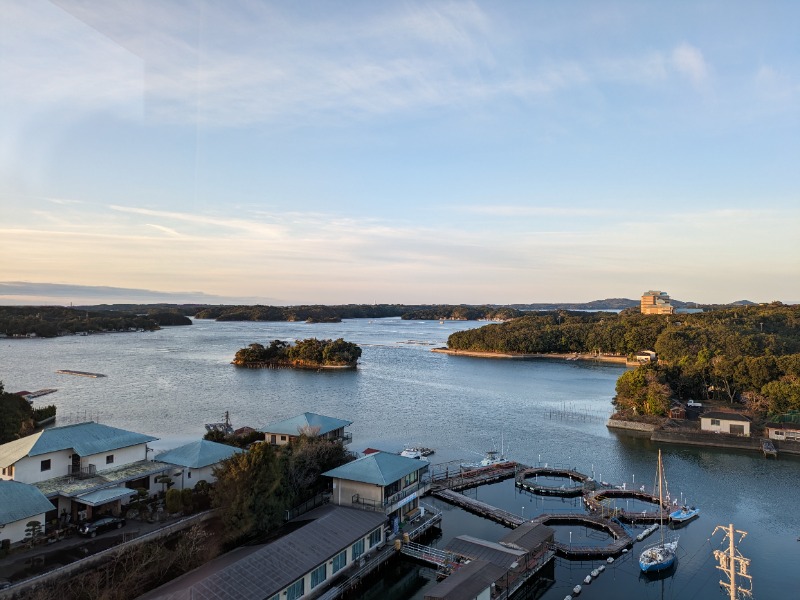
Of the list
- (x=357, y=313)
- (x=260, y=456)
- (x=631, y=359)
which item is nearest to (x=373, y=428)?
(x=260, y=456)

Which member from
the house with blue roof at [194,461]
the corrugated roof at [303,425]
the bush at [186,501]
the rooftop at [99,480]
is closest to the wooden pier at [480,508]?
the corrugated roof at [303,425]

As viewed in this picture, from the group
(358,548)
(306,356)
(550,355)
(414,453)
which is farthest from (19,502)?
(550,355)

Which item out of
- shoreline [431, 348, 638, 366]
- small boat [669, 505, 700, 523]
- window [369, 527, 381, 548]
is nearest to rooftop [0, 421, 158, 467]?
window [369, 527, 381, 548]

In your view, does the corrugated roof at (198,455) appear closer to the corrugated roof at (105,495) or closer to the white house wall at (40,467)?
the corrugated roof at (105,495)

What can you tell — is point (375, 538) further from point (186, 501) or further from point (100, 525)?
point (100, 525)

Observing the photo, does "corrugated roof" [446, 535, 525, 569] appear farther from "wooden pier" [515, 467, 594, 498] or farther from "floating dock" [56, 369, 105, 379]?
"floating dock" [56, 369, 105, 379]

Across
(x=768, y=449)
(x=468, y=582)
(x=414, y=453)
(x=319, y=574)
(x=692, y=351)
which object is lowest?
(x=414, y=453)
